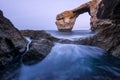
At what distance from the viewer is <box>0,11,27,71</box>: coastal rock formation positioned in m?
6.44

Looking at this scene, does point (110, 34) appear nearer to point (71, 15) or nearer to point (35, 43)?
point (35, 43)

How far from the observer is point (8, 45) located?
6.93 m

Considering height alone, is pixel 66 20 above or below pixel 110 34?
below

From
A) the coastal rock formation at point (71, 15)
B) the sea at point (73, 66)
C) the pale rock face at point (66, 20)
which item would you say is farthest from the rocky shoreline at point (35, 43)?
the pale rock face at point (66, 20)

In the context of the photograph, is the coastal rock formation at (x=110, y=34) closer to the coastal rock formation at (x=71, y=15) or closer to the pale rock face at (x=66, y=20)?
the coastal rock formation at (x=71, y=15)

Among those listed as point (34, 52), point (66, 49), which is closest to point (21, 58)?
point (34, 52)

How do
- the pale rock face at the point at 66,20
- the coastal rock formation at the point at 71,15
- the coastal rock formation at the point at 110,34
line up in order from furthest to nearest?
the pale rock face at the point at 66,20 < the coastal rock formation at the point at 71,15 < the coastal rock formation at the point at 110,34

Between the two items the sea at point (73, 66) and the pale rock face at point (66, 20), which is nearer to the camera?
the sea at point (73, 66)

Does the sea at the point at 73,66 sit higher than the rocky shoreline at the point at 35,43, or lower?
lower

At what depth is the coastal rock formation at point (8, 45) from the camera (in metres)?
6.44

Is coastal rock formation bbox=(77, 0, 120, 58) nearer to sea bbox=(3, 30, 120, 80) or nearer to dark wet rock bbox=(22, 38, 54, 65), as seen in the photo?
sea bbox=(3, 30, 120, 80)

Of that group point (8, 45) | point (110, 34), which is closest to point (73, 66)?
point (8, 45)

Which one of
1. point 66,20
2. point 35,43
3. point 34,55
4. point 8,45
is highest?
point 8,45

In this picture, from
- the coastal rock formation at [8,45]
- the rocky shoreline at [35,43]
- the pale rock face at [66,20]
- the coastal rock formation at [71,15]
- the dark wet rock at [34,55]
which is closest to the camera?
the coastal rock formation at [8,45]
